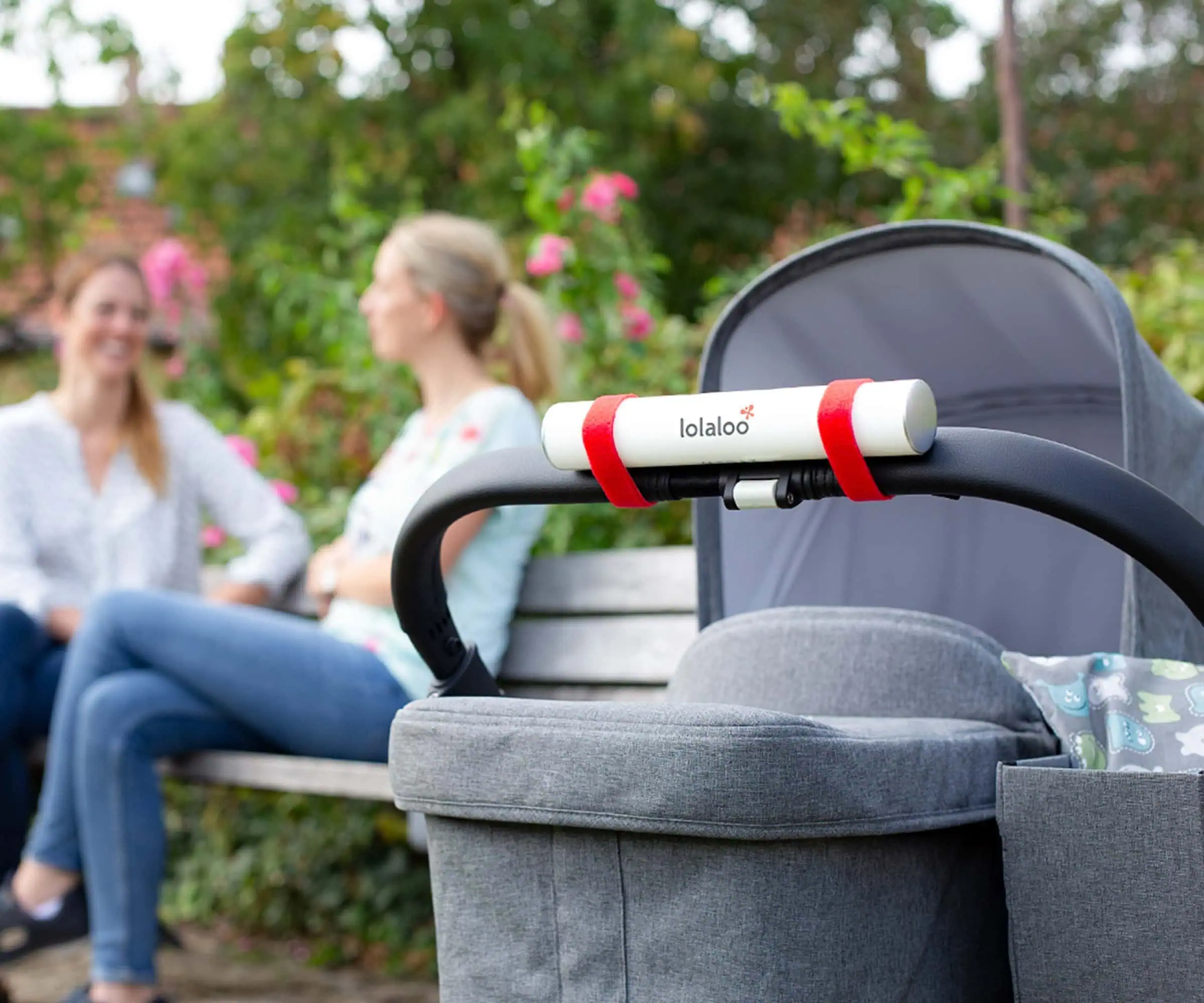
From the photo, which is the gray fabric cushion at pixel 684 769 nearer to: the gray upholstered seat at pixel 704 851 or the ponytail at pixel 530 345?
the gray upholstered seat at pixel 704 851

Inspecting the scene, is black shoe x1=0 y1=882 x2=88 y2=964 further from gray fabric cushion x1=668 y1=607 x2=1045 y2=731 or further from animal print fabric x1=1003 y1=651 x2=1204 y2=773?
animal print fabric x1=1003 y1=651 x2=1204 y2=773

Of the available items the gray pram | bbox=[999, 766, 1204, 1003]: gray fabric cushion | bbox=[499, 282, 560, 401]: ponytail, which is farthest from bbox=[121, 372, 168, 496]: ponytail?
bbox=[999, 766, 1204, 1003]: gray fabric cushion

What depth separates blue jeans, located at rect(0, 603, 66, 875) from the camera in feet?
8.48

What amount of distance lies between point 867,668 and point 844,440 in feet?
1.35

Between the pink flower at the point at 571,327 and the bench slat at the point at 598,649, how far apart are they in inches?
32.6

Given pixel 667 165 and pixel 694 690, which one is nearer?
pixel 694 690

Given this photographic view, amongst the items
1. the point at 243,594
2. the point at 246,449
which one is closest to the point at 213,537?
the point at 246,449

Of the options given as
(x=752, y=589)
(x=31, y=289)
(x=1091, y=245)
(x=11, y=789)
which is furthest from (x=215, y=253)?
(x=752, y=589)

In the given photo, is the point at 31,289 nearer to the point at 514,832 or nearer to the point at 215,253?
the point at 215,253

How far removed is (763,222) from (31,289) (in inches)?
212

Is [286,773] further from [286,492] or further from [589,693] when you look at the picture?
[286,492]

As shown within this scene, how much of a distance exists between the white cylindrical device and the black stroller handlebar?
0.02 meters

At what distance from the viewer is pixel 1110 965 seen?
107 cm

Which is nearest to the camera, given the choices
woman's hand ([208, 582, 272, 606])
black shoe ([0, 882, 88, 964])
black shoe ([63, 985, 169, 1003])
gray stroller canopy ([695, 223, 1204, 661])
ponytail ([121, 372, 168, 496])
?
gray stroller canopy ([695, 223, 1204, 661])
